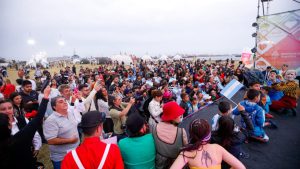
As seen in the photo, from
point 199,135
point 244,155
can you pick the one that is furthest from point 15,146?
point 244,155

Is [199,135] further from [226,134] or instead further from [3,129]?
[3,129]

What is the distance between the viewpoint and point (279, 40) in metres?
9.75

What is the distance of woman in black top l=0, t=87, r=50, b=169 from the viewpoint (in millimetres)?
1732

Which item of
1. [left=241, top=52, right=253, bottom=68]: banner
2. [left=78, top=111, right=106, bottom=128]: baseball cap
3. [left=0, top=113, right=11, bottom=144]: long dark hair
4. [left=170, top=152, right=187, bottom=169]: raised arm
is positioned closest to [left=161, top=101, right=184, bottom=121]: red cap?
[left=170, top=152, right=187, bottom=169]: raised arm

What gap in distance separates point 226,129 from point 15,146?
2.53 metres

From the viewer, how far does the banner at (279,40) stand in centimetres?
921

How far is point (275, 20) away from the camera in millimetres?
9773

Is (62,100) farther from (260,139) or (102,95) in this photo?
(260,139)

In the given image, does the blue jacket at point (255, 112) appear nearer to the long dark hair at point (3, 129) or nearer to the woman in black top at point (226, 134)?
the woman in black top at point (226, 134)

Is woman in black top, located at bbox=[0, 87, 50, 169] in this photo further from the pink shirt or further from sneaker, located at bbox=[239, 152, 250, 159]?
sneaker, located at bbox=[239, 152, 250, 159]

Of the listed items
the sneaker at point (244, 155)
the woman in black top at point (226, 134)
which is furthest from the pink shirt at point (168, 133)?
the sneaker at point (244, 155)

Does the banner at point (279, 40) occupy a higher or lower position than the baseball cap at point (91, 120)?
higher

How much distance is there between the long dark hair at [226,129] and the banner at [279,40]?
9760 mm

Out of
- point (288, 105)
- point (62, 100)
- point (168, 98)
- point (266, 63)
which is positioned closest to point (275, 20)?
point (266, 63)
